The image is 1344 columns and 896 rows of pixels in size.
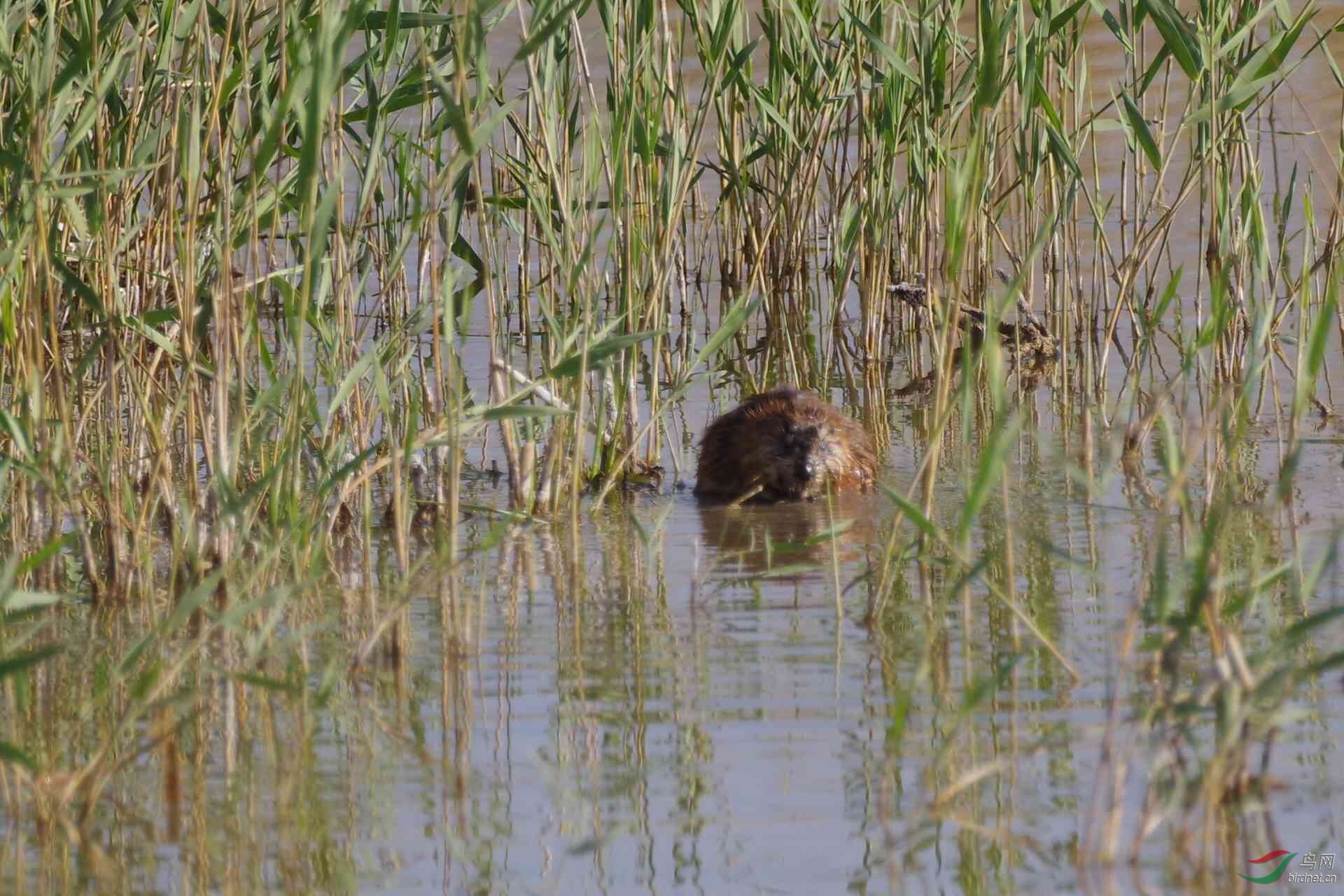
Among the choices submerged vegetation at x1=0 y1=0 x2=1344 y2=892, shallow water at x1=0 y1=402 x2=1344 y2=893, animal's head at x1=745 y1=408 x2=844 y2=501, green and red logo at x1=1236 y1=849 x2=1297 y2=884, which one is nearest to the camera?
green and red logo at x1=1236 y1=849 x2=1297 y2=884

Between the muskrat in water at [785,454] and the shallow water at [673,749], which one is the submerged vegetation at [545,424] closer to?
the shallow water at [673,749]

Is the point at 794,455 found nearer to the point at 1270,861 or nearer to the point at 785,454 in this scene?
the point at 785,454

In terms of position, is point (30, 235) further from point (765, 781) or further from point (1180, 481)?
point (1180, 481)

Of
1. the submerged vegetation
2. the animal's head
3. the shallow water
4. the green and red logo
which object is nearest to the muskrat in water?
the animal's head

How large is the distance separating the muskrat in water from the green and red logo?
10.7ft

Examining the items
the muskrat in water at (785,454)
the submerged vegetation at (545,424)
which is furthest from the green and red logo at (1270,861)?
the muskrat in water at (785,454)

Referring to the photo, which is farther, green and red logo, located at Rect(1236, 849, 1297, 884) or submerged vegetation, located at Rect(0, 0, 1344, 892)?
submerged vegetation, located at Rect(0, 0, 1344, 892)

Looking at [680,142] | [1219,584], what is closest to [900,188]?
[680,142]

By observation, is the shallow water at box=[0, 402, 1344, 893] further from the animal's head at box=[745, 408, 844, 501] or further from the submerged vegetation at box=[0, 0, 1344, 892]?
the animal's head at box=[745, 408, 844, 501]

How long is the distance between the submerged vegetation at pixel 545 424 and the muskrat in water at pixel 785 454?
0.43ft

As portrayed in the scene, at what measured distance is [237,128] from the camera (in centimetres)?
811

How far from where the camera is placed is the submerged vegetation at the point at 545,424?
3.15 metres

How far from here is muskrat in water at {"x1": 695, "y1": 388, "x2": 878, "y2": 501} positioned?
6.12 meters

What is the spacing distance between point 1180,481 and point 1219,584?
0.21 metres
